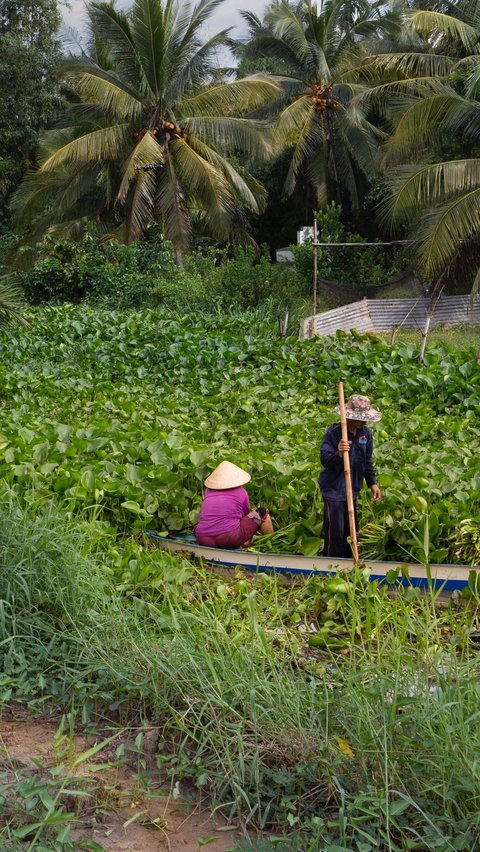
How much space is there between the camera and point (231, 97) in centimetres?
1917

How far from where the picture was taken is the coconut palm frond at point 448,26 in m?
16.3

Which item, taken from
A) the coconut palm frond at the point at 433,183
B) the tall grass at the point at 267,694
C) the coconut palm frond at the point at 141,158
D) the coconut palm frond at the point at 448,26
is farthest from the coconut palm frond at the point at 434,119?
the tall grass at the point at 267,694

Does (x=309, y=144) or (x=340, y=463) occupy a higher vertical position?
(x=309, y=144)

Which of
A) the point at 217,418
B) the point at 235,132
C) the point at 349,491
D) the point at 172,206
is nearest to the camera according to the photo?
the point at 349,491

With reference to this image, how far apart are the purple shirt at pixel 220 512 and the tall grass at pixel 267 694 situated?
1.02 m

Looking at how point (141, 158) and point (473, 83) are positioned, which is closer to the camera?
point (473, 83)

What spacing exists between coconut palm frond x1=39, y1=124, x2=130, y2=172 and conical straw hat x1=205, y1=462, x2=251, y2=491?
552 inches

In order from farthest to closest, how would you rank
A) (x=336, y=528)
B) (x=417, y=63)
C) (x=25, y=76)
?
1. (x=25, y=76)
2. (x=417, y=63)
3. (x=336, y=528)

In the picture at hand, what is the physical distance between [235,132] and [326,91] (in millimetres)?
3579

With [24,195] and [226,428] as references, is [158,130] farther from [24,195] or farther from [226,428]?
[226,428]

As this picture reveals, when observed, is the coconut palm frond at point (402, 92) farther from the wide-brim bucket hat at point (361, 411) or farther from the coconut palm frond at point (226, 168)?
the wide-brim bucket hat at point (361, 411)

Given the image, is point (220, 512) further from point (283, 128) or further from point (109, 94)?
point (283, 128)

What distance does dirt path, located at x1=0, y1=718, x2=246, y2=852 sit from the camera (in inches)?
118

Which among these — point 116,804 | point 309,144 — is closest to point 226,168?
point 309,144
